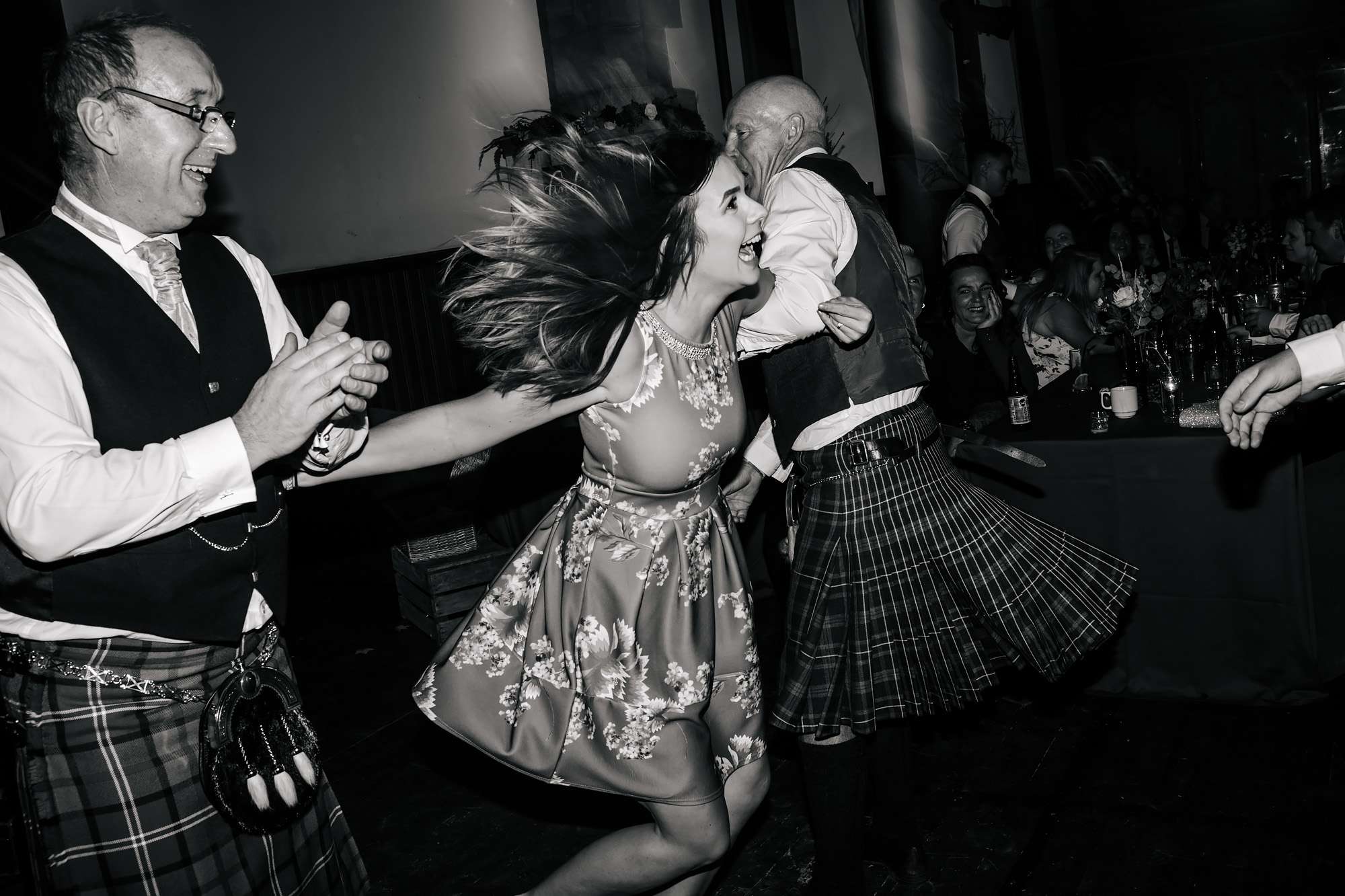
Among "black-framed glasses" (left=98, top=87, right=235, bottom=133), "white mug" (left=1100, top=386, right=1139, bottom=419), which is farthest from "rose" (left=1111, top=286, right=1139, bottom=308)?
"black-framed glasses" (left=98, top=87, right=235, bottom=133)

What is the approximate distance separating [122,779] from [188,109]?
38.8 inches

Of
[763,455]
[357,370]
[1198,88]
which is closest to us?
[357,370]

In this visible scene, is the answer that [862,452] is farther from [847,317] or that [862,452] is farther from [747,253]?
[747,253]

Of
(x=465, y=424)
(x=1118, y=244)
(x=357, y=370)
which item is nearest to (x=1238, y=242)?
(x=1118, y=244)

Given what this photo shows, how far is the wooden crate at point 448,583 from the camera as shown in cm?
452

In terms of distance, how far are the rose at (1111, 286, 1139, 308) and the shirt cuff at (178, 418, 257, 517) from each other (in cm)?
355

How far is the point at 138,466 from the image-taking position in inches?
53.3

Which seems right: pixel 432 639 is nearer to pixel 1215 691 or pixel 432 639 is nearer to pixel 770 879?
pixel 770 879

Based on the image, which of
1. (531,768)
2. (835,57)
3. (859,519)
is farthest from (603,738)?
(835,57)

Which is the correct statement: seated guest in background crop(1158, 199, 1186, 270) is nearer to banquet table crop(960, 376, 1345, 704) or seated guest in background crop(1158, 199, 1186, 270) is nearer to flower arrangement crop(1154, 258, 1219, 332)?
flower arrangement crop(1154, 258, 1219, 332)

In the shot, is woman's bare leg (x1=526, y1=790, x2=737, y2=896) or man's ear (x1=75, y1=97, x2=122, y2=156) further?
woman's bare leg (x1=526, y1=790, x2=737, y2=896)

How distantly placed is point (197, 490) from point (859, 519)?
1.44 meters

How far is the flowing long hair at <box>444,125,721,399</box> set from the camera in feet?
6.13

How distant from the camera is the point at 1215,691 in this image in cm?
314
